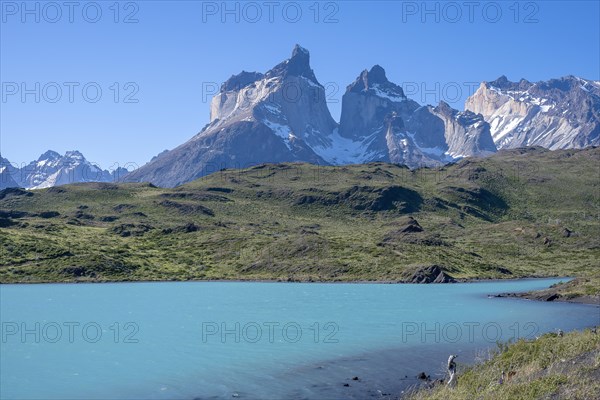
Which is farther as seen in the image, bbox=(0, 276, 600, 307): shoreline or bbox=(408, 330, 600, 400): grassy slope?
bbox=(0, 276, 600, 307): shoreline

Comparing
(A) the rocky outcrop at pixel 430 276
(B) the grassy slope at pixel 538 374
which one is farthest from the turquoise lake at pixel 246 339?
(A) the rocky outcrop at pixel 430 276

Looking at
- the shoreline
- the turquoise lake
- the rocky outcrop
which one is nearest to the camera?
the turquoise lake

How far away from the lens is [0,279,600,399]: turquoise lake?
105ft

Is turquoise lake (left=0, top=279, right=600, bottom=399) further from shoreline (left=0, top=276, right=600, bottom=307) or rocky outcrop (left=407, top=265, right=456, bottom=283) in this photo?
rocky outcrop (left=407, top=265, right=456, bottom=283)

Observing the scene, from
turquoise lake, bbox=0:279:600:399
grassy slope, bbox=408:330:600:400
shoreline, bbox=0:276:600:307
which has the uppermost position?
grassy slope, bbox=408:330:600:400

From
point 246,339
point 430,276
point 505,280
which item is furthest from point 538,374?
point 505,280

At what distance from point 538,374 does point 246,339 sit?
90.7 feet

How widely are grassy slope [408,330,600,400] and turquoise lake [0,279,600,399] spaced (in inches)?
226

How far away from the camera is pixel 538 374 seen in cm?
2291

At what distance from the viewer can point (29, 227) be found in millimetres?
151125

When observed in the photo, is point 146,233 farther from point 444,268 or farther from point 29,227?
point 444,268

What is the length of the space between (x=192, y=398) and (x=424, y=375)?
12.7 m

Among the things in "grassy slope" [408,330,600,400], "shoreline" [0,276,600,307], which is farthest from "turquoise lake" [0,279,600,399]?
"grassy slope" [408,330,600,400]

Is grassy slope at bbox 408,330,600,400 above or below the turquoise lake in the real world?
above
